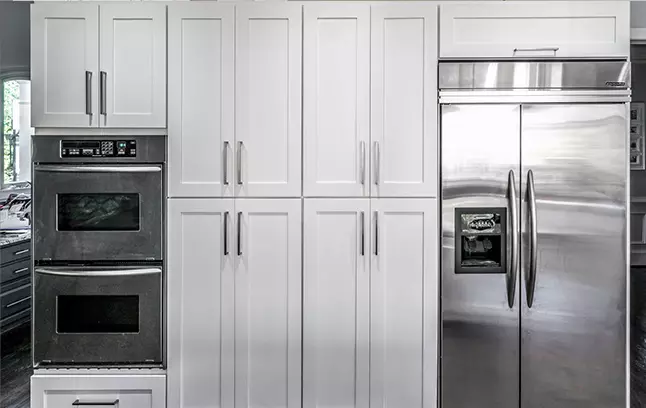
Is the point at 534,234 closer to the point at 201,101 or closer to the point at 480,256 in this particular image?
the point at 480,256

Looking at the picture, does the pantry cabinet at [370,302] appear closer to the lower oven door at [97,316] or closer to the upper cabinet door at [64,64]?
the lower oven door at [97,316]

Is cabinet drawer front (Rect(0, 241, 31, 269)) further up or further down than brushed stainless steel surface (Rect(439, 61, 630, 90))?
further down

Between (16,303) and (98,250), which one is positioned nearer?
(98,250)

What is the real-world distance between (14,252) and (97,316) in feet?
7.46

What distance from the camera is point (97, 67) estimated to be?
2.34m

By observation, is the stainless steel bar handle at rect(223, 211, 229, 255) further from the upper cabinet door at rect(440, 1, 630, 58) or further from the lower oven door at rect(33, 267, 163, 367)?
the upper cabinet door at rect(440, 1, 630, 58)

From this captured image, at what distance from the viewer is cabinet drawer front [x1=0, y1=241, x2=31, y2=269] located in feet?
13.0

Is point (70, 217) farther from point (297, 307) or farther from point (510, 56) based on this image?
point (510, 56)

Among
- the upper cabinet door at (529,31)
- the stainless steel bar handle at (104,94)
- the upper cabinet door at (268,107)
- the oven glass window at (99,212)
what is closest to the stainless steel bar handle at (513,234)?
the upper cabinet door at (529,31)

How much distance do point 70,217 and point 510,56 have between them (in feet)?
7.29

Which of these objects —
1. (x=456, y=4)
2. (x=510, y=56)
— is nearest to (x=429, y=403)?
(x=510, y=56)

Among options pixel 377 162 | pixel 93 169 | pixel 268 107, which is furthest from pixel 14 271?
pixel 377 162

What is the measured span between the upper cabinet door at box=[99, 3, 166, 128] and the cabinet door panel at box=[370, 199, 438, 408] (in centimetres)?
115

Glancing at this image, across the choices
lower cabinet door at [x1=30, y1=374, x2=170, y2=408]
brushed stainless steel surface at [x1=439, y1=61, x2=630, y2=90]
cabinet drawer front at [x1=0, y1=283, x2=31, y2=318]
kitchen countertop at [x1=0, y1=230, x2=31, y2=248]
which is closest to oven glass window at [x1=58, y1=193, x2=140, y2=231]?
lower cabinet door at [x1=30, y1=374, x2=170, y2=408]
